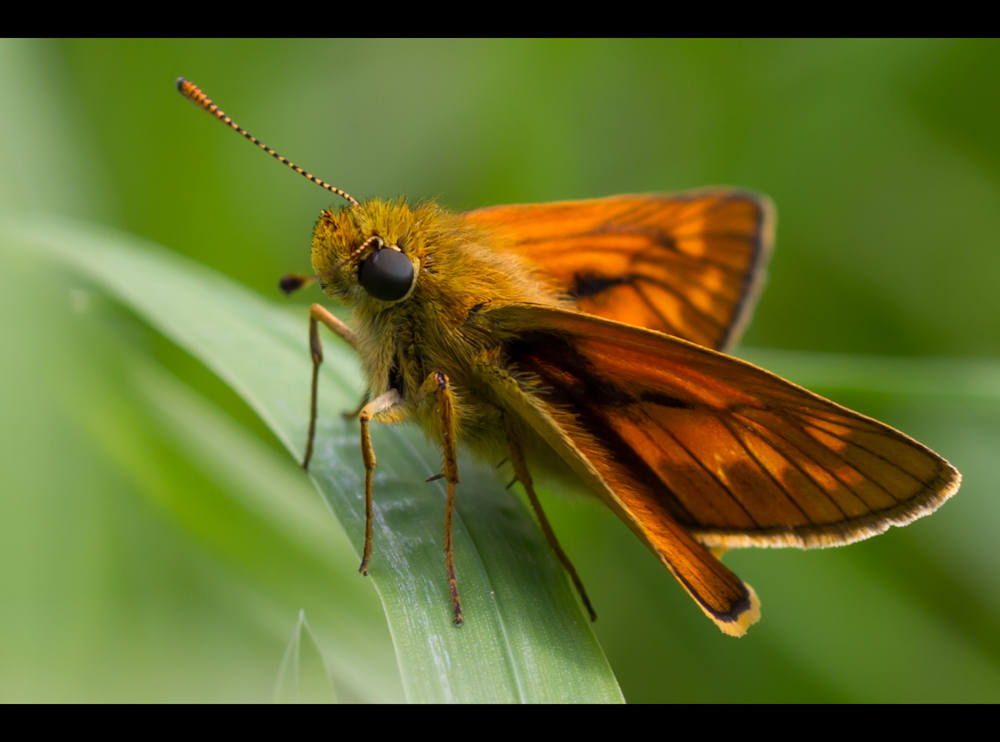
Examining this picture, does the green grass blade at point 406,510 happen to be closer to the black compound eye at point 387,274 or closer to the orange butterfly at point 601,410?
the orange butterfly at point 601,410

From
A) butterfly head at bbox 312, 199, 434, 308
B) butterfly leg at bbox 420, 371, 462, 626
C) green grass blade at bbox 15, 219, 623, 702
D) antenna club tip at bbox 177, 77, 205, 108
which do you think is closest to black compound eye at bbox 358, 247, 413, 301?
butterfly head at bbox 312, 199, 434, 308

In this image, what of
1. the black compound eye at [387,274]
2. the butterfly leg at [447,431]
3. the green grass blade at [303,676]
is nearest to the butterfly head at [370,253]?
the black compound eye at [387,274]

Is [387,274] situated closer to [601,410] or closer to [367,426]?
[367,426]

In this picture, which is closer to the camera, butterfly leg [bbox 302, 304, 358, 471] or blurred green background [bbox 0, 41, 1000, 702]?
butterfly leg [bbox 302, 304, 358, 471]

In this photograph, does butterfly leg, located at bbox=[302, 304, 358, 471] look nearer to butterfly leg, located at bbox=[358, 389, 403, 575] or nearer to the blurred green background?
butterfly leg, located at bbox=[358, 389, 403, 575]

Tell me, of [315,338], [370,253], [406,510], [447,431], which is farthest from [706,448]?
[315,338]

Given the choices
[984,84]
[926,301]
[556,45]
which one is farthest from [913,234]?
[556,45]

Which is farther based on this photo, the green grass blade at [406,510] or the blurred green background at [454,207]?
the blurred green background at [454,207]
